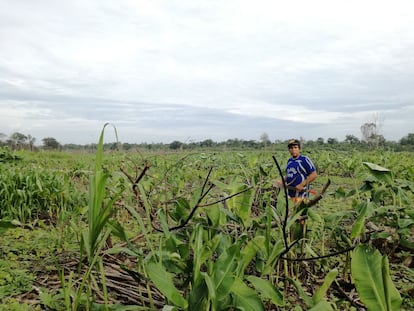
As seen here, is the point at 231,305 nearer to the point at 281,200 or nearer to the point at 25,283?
the point at 281,200

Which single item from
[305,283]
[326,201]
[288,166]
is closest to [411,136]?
[326,201]

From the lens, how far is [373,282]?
1152 millimetres

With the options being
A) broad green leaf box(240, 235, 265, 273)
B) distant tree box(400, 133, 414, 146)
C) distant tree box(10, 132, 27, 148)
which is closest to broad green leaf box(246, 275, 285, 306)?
broad green leaf box(240, 235, 265, 273)

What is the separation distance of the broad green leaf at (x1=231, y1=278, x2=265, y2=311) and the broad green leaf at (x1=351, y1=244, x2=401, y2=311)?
0.36m

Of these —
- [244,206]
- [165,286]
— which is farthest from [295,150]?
[165,286]

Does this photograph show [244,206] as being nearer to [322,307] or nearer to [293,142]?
[322,307]

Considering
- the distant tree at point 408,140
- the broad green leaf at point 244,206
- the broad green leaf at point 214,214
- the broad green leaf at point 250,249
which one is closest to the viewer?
the broad green leaf at point 250,249

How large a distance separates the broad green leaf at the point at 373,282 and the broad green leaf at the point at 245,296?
14.1 inches

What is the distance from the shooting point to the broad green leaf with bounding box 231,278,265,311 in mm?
1193

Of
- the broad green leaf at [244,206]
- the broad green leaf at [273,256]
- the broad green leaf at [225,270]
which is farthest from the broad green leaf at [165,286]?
the broad green leaf at [244,206]

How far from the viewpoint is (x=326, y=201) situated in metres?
5.61

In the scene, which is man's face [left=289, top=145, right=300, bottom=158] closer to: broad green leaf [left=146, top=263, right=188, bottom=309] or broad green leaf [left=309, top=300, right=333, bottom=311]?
broad green leaf [left=309, top=300, right=333, bottom=311]

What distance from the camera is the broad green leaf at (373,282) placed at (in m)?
1.09

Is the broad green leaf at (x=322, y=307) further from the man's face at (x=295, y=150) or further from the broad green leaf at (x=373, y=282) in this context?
the man's face at (x=295, y=150)
